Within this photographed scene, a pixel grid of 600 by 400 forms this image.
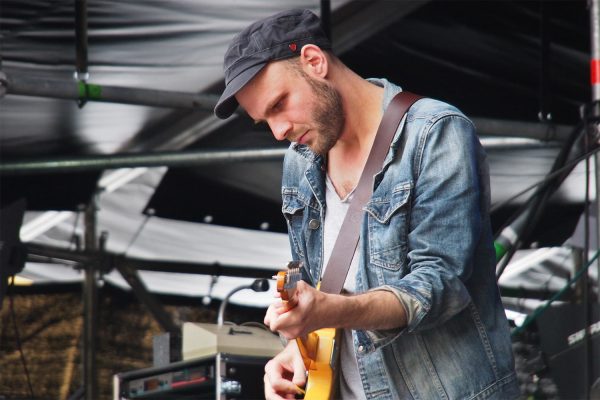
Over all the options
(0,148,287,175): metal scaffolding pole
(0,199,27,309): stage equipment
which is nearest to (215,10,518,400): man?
(0,199,27,309): stage equipment

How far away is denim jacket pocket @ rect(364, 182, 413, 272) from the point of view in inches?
86.4

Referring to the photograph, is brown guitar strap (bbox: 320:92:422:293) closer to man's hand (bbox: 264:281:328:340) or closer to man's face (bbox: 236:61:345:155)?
man's face (bbox: 236:61:345:155)

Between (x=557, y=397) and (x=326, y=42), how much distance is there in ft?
7.44

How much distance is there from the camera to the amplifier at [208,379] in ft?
13.2

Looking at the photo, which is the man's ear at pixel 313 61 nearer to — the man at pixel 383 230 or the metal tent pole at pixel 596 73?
the man at pixel 383 230

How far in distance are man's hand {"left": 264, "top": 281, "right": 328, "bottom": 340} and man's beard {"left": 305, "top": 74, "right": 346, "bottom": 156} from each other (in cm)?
52

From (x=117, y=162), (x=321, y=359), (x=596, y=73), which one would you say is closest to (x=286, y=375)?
(x=321, y=359)

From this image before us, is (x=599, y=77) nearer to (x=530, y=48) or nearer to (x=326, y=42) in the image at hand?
(x=530, y=48)

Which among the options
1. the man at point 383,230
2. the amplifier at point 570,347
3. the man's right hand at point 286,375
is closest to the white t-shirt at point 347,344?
the man at point 383,230

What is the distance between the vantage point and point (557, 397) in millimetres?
4160

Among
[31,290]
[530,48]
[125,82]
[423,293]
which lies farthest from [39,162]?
[423,293]

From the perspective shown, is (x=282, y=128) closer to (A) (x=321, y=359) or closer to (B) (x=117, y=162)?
(A) (x=321, y=359)

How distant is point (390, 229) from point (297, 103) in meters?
0.36

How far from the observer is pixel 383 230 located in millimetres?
2225
